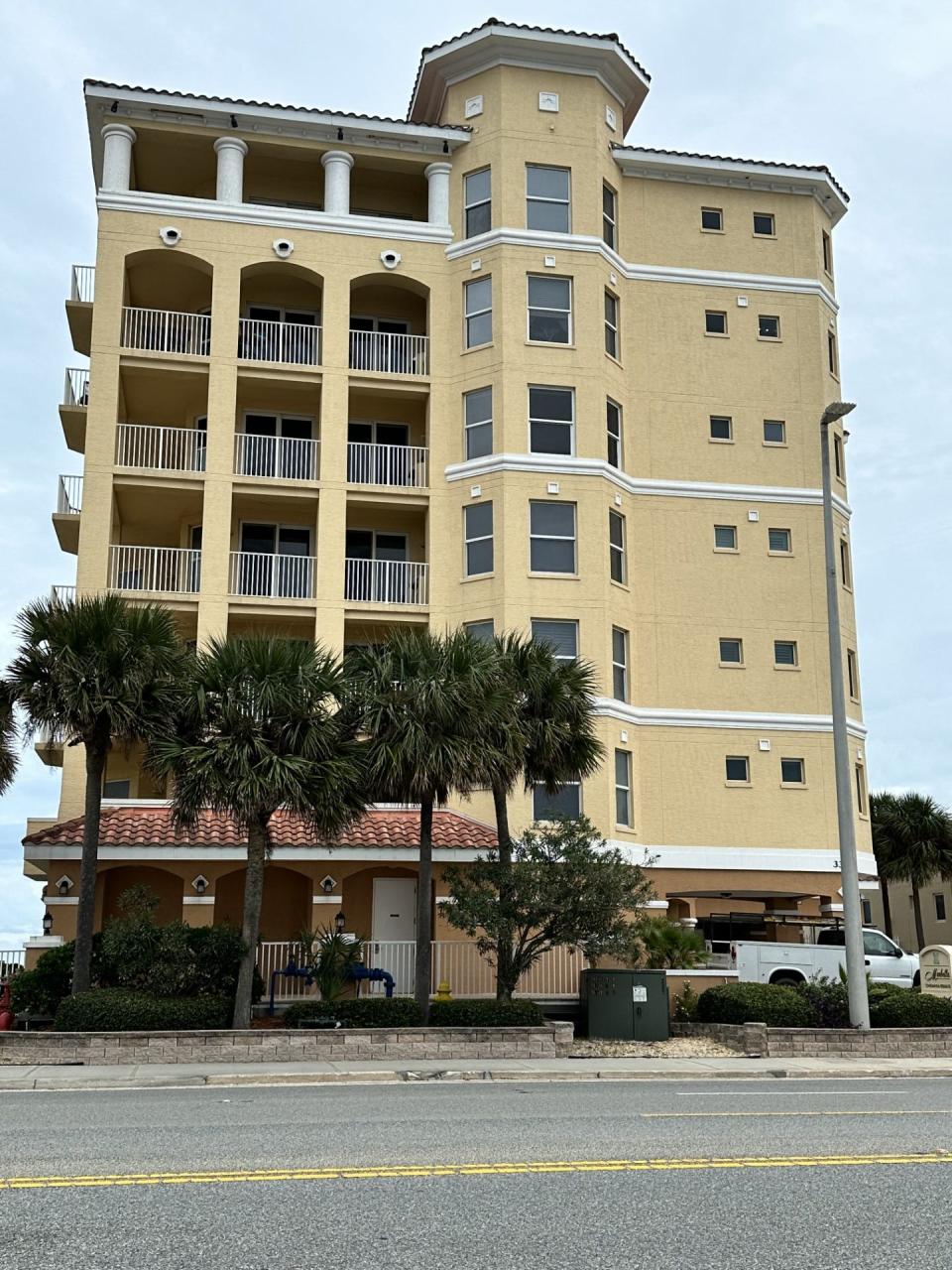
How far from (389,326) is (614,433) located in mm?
7142

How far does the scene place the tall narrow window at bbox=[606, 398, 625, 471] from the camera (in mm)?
34938

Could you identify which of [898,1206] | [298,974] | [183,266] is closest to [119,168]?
[183,266]

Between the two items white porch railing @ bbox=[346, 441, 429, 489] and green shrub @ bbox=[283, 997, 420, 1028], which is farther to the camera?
white porch railing @ bbox=[346, 441, 429, 489]

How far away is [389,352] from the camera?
3528 centimetres

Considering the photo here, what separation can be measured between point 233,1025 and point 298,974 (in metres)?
3.54

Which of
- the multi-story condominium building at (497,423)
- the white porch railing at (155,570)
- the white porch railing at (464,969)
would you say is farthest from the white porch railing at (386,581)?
the white porch railing at (464,969)

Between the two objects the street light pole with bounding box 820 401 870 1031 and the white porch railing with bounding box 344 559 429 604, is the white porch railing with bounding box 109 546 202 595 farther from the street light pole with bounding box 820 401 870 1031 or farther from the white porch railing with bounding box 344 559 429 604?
the street light pole with bounding box 820 401 870 1031

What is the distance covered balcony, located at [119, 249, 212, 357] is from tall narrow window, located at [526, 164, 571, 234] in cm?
861

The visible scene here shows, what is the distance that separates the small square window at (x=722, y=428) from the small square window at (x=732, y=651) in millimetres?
5584

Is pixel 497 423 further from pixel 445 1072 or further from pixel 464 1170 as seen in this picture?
pixel 464 1170

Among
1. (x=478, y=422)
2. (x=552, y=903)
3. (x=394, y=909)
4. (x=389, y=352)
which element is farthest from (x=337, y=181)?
(x=552, y=903)

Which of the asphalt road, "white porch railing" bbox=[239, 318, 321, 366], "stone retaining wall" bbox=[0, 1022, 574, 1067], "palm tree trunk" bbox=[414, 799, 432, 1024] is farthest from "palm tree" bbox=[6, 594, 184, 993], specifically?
"white porch railing" bbox=[239, 318, 321, 366]

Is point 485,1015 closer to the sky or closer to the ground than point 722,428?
closer to the ground

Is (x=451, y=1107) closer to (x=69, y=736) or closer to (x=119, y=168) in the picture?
(x=69, y=736)
